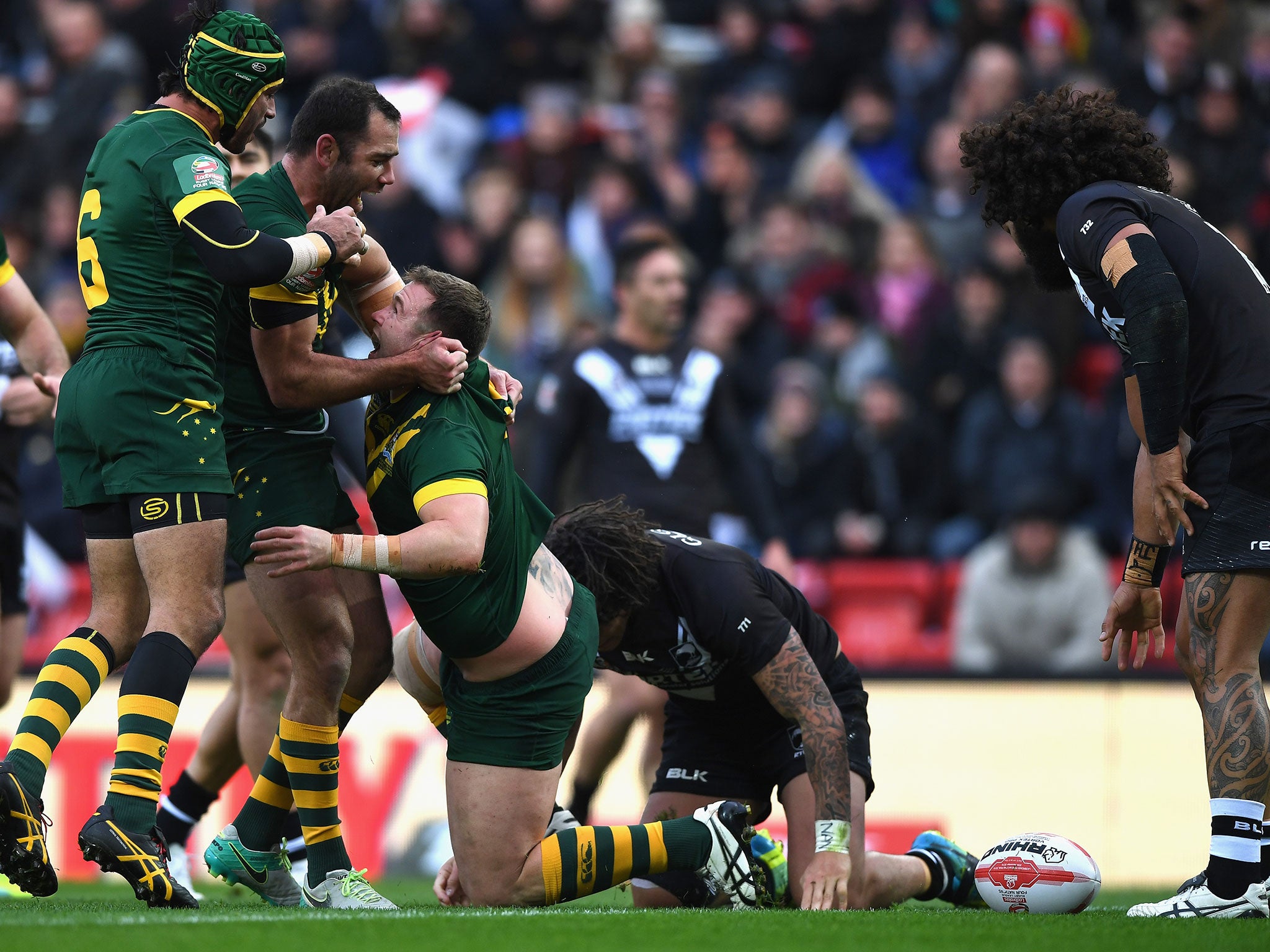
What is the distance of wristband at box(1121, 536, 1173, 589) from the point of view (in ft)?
16.6

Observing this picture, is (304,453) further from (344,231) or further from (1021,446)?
(1021,446)

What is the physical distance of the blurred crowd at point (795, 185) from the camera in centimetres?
993

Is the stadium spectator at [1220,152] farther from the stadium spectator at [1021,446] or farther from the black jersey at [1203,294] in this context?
the black jersey at [1203,294]

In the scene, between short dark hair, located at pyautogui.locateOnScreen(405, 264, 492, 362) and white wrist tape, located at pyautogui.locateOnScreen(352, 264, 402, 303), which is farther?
white wrist tape, located at pyautogui.locateOnScreen(352, 264, 402, 303)

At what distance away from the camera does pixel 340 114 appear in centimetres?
487

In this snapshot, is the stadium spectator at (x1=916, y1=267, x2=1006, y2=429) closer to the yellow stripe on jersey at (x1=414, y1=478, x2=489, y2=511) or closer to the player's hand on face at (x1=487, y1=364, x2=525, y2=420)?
the player's hand on face at (x1=487, y1=364, x2=525, y2=420)

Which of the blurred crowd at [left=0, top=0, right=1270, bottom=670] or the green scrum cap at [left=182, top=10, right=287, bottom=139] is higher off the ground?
the blurred crowd at [left=0, top=0, right=1270, bottom=670]

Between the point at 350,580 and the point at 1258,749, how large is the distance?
2.80 m

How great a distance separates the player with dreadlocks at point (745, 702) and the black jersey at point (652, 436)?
5.24 feet

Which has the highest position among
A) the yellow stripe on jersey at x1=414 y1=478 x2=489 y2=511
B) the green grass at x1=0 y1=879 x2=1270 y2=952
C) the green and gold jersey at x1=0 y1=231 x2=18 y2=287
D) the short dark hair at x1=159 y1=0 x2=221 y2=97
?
the short dark hair at x1=159 y1=0 x2=221 y2=97

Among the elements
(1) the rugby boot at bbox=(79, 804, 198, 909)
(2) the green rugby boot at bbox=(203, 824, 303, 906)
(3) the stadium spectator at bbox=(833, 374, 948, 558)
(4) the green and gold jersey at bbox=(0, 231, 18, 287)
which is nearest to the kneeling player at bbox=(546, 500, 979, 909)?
(2) the green rugby boot at bbox=(203, 824, 303, 906)

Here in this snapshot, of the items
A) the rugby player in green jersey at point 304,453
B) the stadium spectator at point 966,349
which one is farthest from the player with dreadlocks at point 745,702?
the stadium spectator at point 966,349

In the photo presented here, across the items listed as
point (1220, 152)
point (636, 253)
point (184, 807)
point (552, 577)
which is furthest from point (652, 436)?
point (1220, 152)

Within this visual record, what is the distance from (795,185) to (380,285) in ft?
23.2
